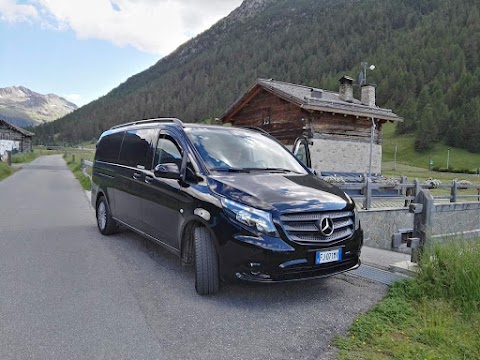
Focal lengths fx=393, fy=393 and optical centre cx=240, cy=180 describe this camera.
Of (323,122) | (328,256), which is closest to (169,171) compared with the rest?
(328,256)

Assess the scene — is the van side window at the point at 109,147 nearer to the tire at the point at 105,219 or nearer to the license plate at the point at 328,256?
the tire at the point at 105,219

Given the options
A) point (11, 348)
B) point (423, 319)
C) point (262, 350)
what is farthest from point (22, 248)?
point (423, 319)

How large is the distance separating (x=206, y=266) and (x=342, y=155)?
65.5 feet

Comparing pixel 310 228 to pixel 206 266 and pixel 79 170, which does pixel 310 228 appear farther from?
pixel 79 170

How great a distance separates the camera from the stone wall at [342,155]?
22000 millimetres

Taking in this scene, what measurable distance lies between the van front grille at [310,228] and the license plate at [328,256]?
0.35 ft

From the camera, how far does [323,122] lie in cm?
2219

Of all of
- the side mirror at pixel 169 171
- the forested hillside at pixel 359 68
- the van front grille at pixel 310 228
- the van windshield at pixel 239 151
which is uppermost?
the forested hillside at pixel 359 68

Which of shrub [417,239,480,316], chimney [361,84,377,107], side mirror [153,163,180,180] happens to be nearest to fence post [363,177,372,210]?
shrub [417,239,480,316]

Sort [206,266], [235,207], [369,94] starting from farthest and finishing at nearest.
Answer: [369,94], [206,266], [235,207]

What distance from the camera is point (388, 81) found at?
118 m

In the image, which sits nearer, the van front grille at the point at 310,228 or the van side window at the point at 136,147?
the van front grille at the point at 310,228

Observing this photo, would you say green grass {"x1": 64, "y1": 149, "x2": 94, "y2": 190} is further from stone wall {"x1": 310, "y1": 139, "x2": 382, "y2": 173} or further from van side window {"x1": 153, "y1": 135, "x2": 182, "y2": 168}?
van side window {"x1": 153, "y1": 135, "x2": 182, "y2": 168}

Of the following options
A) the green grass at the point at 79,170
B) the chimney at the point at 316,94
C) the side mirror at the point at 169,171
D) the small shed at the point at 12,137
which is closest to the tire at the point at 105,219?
the side mirror at the point at 169,171
